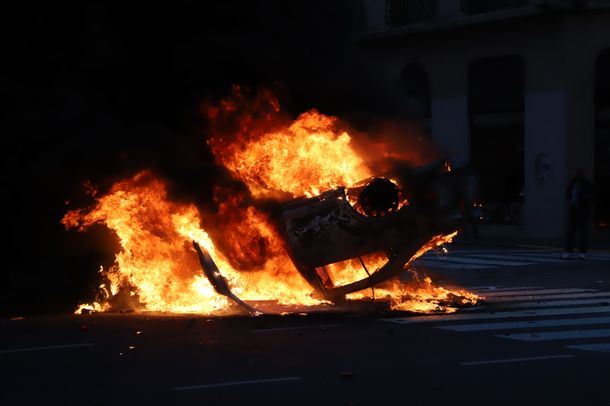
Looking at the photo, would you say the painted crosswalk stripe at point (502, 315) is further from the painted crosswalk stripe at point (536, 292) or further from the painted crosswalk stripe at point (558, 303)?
the painted crosswalk stripe at point (536, 292)

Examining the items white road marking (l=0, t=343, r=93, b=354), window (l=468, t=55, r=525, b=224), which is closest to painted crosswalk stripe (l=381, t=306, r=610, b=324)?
white road marking (l=0, t=343, r=93, b=354)

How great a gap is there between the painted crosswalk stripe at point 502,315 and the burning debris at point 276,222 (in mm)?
534

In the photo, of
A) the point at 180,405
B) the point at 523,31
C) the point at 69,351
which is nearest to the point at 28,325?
the point at 69,351

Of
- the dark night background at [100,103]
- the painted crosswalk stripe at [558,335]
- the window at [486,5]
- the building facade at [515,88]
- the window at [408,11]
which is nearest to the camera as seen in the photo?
the painted crosswalk stripe at [558,335]

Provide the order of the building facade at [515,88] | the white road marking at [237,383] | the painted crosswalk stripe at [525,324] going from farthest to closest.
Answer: the building facade at [515,88], the painted crosswalk stripe at [525,324], the white road marking at [237,383]

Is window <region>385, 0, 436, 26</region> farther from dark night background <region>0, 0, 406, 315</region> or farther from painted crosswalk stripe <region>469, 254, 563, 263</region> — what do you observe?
dark night background <region>0, 0, 406, 315</region>

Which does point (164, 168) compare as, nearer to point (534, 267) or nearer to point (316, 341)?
point (316, 341)

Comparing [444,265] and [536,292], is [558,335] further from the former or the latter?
[444,265]

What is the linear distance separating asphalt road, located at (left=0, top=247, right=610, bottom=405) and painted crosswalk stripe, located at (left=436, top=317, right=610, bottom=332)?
0.07ft

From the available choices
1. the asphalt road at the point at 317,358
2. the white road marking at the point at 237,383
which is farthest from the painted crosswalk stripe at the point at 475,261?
the white road marking at the point at 237,383

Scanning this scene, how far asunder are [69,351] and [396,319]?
12.5 feet

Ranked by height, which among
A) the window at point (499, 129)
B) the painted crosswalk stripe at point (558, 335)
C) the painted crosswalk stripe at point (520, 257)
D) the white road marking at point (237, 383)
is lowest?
the white road marking at point (237, 383)

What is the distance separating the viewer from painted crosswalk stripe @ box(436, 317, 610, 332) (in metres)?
11.0

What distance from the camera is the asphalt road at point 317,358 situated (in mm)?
7711
